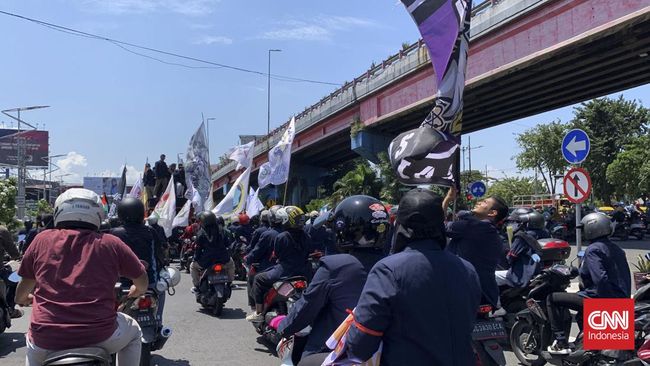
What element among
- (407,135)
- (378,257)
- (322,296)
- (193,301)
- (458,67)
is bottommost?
(193,301)

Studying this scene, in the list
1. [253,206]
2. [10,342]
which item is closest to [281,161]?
[253,206]

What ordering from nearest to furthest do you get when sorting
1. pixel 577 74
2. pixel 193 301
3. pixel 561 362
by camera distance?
pixel 561 362
pixel 193 301
pixel 577 74

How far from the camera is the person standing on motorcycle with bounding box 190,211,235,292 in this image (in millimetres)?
9492

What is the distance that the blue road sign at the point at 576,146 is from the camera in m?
9.44

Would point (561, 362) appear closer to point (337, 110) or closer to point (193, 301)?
point (193, 301)

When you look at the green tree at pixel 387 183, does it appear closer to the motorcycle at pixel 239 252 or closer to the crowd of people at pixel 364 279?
the motorcycle at pixel 239 252

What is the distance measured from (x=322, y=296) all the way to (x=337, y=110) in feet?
95.6

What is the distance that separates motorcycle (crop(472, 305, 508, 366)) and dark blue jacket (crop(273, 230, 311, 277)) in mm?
3125

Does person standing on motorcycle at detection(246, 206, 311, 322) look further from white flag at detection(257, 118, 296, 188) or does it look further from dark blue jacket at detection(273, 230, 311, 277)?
white flag at detection(257, 118, 296, 188)

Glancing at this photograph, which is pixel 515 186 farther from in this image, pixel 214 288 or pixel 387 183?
pixel 214 288

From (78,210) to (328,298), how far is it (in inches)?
68.6

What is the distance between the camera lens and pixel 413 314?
2.51 m

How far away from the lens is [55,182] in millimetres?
111000

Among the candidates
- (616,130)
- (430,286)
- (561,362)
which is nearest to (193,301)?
(561,362)
